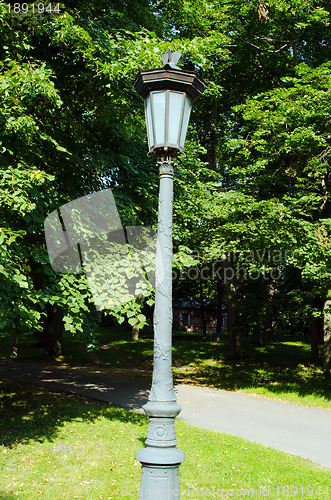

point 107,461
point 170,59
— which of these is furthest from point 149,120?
point 107,461

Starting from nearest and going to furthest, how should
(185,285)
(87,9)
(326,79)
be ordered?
(87,9) → (326,79) → (185,285)

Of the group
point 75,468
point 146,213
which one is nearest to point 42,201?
point 146,213

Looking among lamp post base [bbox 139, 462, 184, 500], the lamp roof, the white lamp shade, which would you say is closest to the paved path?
lamp post base [bbox 139, 462, 184, 500]

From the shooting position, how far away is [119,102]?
27.2ft

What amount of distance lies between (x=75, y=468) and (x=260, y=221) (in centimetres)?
770

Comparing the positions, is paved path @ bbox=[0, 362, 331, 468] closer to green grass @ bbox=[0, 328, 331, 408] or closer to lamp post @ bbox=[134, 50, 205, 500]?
green grass @ bbox=[0, 328, 331, 408]

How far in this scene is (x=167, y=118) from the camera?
11.8ft

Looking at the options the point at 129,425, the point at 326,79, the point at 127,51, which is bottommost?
the point at 129,425

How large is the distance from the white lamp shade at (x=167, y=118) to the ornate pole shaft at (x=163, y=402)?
6.4 inches

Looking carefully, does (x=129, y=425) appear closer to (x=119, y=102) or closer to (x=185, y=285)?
(x=119, y=102)

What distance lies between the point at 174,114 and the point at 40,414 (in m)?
7.04

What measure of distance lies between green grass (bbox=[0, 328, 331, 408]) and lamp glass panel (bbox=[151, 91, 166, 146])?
6.42 metres

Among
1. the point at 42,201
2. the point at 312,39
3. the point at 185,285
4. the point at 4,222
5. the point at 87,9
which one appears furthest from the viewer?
the point at 185,285

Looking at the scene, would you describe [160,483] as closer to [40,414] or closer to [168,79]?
[168,79]
